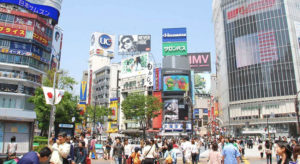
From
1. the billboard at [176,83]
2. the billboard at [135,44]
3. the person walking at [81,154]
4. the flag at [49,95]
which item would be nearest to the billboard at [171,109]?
the billboard at [176,83]

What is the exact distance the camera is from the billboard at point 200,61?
111m

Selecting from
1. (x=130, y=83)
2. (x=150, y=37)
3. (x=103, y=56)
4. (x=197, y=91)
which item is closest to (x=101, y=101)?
(x=130, y=83)

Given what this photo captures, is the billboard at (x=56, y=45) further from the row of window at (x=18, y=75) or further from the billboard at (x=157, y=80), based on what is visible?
the billboard at (x=157, y=80)

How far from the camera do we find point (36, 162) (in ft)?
15.3

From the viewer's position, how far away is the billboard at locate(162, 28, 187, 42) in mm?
92125

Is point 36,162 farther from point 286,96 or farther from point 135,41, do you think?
point 135,41

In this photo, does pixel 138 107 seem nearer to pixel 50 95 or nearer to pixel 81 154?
pixel 50 95

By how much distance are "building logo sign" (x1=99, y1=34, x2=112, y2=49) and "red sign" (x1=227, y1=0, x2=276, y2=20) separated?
181ft

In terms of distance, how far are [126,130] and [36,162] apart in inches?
3053

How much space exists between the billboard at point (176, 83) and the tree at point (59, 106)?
123ft

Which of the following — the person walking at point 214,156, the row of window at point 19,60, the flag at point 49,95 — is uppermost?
the row of window at point 19,60

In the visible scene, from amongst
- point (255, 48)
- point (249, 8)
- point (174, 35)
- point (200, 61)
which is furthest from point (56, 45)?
point (200, 61)

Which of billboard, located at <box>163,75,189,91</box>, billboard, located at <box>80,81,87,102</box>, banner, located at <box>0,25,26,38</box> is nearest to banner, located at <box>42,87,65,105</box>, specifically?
banner, located at <box>0,25,26,38</box>

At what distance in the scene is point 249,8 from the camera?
70188 millimetres
